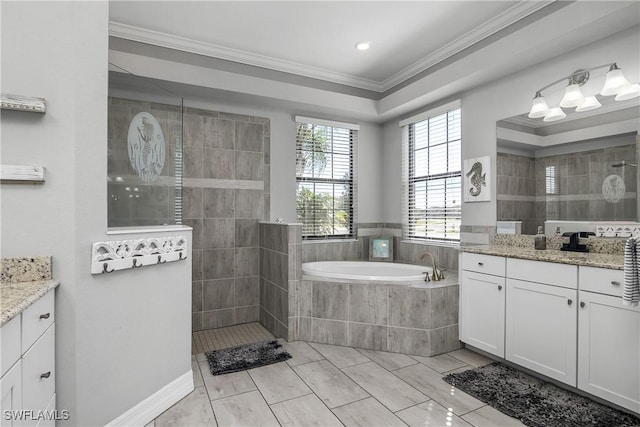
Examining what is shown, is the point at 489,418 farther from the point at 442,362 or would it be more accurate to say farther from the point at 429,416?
the point at 442,362

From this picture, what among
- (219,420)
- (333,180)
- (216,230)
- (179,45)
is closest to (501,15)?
(333,180)

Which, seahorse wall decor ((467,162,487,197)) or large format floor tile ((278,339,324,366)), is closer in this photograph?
large format floor tile ((278,339,324,366))

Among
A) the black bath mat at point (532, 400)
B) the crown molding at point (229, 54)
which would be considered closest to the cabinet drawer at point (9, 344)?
the black bath mat at point (532, 400)

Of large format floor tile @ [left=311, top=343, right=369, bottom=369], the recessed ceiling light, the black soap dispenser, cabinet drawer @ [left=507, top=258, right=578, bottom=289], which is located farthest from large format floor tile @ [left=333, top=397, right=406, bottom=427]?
the recessed ceiling light

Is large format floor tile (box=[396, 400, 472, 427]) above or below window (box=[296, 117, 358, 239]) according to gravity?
below

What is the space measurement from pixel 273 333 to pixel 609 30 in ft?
12.2

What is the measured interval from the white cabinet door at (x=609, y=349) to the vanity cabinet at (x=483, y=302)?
0.56m

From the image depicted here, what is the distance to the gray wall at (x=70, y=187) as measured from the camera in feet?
4.99

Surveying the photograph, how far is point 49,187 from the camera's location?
157cm

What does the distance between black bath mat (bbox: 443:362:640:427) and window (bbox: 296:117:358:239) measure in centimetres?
237

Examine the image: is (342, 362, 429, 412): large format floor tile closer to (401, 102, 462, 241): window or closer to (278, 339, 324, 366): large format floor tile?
(278, 339, 324, 366): large format floor tile

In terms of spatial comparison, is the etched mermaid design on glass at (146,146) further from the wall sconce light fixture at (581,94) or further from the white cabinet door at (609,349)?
the wall sconce light fixture at (581,94)

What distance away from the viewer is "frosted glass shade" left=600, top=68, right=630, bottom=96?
243 centimetres

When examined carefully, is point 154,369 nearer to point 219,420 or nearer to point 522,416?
point 219,420
